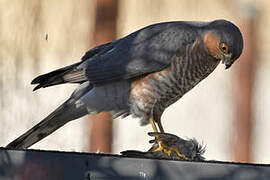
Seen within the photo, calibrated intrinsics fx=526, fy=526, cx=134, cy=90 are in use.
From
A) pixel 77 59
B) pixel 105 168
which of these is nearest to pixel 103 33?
pixel 77 59

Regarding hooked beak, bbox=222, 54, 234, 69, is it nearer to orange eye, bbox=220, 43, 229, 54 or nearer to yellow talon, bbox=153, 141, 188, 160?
orange eye, bbox=220, 43, 229, 54

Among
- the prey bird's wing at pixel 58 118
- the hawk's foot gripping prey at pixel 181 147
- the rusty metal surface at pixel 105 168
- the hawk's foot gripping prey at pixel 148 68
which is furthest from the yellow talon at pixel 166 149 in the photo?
the rusty metal surface at pixel 105 168

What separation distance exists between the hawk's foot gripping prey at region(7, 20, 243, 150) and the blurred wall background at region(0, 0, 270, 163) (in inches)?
7.7

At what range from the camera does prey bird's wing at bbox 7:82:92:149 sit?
193 centimetres

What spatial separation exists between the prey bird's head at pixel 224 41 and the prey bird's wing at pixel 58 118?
0.53 meters

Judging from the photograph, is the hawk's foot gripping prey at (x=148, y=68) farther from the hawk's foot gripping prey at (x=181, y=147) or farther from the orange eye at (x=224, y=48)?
the hawk's foot gripping prey at (x=181, y=147)

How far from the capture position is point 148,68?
6.82 ft

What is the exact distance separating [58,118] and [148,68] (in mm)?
412

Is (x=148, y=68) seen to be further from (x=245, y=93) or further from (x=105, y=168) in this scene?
(x=105, y=168)

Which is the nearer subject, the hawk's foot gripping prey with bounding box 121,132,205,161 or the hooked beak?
the hawk's foot gripping prey with bounding box 121,132,205,161

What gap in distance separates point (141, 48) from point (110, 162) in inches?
39.4

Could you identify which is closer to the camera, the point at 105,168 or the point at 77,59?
the point at 105,168

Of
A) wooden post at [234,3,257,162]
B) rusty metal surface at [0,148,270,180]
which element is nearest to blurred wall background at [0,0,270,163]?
wooden post at [234,3,257,162]

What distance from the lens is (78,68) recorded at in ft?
6.63
